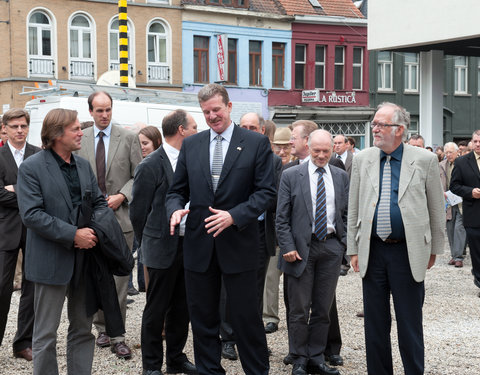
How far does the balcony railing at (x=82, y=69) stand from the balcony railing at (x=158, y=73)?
2.61 metres

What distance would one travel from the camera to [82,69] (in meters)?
30.6

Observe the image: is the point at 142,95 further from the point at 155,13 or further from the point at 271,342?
the point at 155,13

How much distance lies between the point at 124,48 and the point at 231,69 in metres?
12.3

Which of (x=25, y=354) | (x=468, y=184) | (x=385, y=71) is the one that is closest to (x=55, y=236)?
(x=25, y=354)

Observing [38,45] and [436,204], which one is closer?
[436,204]

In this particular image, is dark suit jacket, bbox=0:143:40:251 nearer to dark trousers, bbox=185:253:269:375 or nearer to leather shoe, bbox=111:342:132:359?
leather shoe, bbox=111:342:132:359

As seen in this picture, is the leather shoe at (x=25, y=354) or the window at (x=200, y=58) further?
the window at (x=200, y=58)

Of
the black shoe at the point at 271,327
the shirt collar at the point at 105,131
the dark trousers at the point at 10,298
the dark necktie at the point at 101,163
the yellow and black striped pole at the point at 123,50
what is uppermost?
the yellow and black striped pole at the point at 123,50

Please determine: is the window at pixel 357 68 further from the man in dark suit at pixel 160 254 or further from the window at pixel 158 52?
the man in dark suit at pixel 160 254

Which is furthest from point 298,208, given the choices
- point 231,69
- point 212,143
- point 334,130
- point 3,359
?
point 334,130

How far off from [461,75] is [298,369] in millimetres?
37147

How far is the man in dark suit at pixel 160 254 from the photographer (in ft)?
19.2

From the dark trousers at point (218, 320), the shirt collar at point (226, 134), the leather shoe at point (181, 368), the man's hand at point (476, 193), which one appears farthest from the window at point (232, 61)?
the dark trousers at point (218, 320)

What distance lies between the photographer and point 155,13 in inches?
1258
